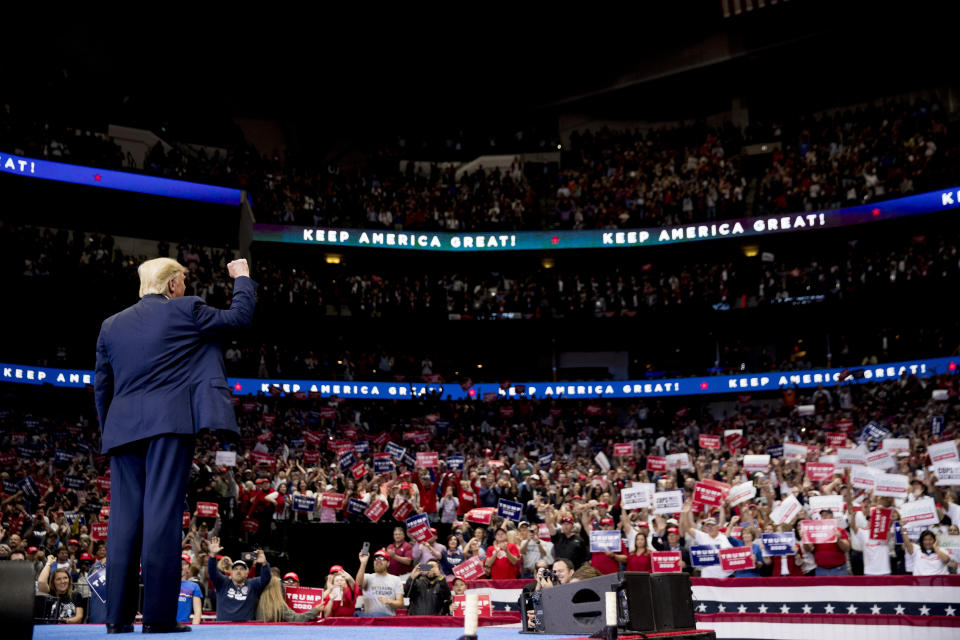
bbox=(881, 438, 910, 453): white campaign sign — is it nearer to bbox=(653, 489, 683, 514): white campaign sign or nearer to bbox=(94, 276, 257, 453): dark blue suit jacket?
bbox=(653, 489, 683, 514): white campaign sign

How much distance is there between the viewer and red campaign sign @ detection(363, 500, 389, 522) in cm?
1797

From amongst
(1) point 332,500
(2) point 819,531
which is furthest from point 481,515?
(2) point 819,531

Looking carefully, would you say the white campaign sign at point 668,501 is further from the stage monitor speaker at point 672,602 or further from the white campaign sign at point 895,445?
the stage monitor speaker at point 672,602

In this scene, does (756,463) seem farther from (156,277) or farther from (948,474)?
(156,277)

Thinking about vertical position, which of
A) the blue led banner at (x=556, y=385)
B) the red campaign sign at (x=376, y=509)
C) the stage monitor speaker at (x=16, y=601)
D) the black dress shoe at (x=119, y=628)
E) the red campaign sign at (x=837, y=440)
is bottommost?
the black dress shoe at (x=119, y=628)

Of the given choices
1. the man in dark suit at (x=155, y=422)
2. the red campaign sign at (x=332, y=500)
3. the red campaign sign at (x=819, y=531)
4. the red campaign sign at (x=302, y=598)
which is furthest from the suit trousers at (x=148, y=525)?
the red campaign sign at (x=332, y=500)

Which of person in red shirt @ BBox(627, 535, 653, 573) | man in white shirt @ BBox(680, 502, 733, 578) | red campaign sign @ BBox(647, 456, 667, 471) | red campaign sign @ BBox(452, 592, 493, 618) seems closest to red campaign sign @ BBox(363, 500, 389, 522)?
red campaign sign @ BBox(452, 592, 493, 618)

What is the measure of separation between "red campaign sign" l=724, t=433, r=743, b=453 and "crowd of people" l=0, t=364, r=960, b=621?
0.31ft

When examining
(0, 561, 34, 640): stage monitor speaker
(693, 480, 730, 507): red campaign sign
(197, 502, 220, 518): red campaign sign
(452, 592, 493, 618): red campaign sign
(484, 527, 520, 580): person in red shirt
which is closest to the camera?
(0, 561, 34, 640): stage monitor speaker

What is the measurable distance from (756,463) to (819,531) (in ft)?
18.8

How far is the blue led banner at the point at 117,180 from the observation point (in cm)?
3278

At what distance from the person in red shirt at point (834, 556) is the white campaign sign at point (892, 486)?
3.96ft

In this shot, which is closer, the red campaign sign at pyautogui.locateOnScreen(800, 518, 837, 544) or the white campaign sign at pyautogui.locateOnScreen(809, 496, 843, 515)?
the red campaign sign at pyautogui.locateOnScreen(800, 518, 837, 544)

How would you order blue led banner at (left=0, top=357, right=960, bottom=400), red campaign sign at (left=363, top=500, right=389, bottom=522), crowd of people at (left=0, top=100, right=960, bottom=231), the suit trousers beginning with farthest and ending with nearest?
crowd of people at (left=0, top=100, right=960, bottom=231)
blue led banner at (left=0, top=357, right=960, bottom=400)
red campaign sign at (left=363, top=500, right=389, bottom=522)
the suit trousers
